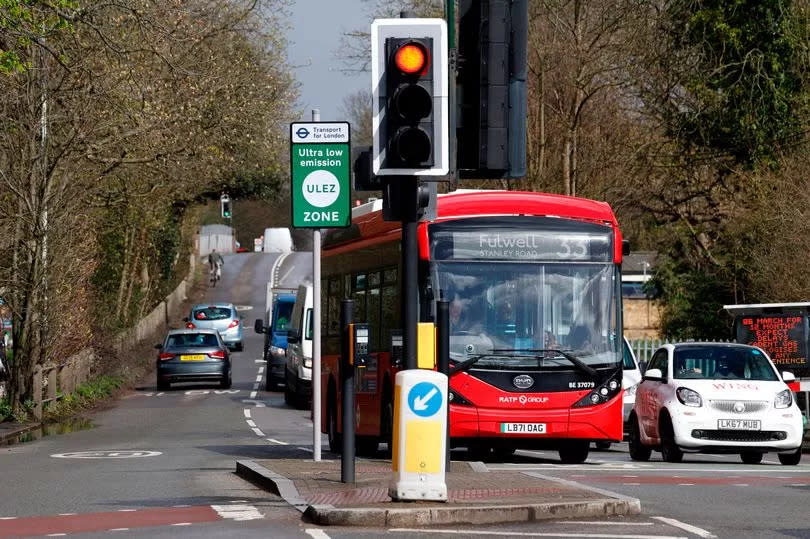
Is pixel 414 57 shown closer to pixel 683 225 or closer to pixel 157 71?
pixel 157 71

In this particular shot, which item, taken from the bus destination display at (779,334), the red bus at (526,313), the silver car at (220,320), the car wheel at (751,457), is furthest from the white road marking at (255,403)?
the silver car at (220,320)

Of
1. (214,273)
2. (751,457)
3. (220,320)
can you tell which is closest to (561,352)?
(751,457)

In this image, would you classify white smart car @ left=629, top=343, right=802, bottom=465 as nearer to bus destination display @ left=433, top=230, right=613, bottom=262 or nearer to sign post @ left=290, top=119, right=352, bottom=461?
bus destination display @ left=433, top=230, right=613, bottom=262

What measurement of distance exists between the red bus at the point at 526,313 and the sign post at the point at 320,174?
2.00m

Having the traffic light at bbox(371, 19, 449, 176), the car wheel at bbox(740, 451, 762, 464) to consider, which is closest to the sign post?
the traffic light at bbox(371, 19, 449, 176)

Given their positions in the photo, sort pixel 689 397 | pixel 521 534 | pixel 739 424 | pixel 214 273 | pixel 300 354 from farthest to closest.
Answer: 1. pixel 214 273
2. pixel 300 354
3. pixel 689 397
4. pixel 739 424
5. pixel 521 534

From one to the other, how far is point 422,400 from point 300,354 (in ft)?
76.4

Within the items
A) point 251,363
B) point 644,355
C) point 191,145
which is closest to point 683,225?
point 644,355

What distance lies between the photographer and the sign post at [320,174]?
16.7 meters

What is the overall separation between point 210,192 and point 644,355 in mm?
29485

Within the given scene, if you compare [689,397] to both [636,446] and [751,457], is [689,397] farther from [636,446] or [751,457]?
[751,457]

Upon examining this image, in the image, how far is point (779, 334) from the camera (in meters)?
28.1

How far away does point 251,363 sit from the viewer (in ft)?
189

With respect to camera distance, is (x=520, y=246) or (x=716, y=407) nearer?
(x=520, y=246)
